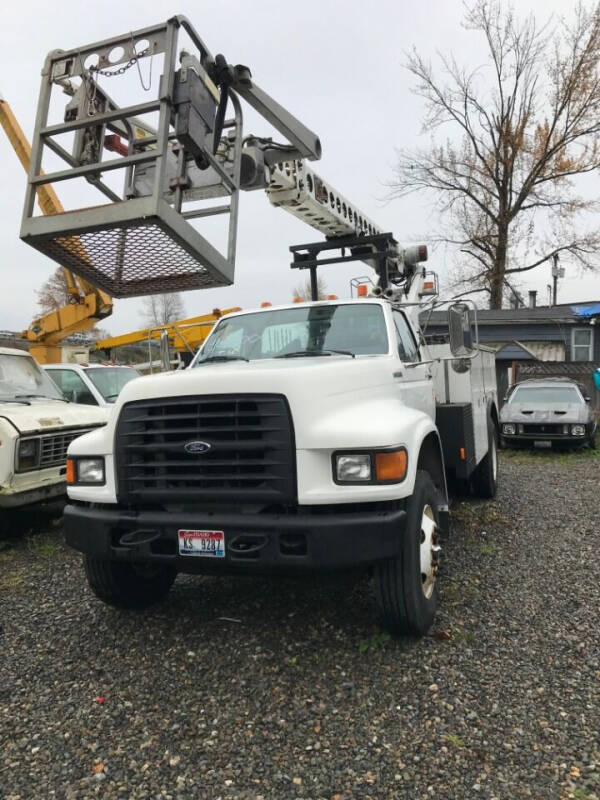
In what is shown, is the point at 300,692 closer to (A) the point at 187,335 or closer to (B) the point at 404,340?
(B) the point at 404,340

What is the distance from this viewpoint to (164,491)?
11.1 ft

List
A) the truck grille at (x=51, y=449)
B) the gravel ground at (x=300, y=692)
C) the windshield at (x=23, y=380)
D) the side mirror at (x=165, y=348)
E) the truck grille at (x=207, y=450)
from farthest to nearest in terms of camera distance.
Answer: the windshield at (x=23, y=380)
the truck grille at (x=51, y=449)
the side mirror at (x=165, y=348)
the truck grille at (x=207, y=450)
the gravel ground at (x=300, y=692)

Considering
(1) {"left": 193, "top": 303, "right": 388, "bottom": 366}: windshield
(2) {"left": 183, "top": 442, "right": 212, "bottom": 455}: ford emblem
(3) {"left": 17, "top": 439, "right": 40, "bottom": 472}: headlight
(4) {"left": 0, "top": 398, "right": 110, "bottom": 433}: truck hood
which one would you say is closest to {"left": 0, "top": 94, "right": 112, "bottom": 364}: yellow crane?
(4) {"left": 0, "top": 398, "right": 110, "bottom": 433}: truck hood

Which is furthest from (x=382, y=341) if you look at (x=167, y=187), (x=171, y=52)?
(x=171, y=52)

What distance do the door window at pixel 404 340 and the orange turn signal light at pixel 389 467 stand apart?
147cm

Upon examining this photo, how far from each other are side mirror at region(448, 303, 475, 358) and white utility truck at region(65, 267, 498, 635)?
1063 millimetres

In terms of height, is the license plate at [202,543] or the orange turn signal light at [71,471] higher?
the orange turn signal light at [71,471]

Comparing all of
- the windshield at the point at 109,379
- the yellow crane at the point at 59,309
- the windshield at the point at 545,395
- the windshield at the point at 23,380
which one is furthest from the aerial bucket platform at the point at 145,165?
the windshield at the point at 545,395

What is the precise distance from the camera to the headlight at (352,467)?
3.12m

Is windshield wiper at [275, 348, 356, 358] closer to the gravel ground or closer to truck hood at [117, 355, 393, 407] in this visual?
truck hood at [117, 355, 393, 407]

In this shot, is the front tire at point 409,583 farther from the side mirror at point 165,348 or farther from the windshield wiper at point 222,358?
the side mirror at point 165,348

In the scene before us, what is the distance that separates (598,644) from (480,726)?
120 centimetres

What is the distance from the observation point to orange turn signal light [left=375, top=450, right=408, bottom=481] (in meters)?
3.09

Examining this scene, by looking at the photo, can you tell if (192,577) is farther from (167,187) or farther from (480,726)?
(167,187)
